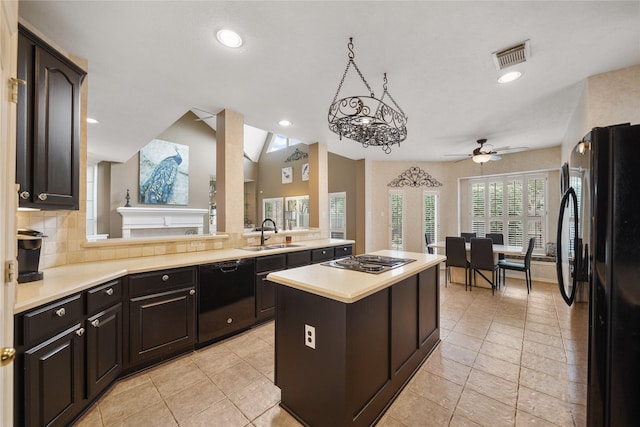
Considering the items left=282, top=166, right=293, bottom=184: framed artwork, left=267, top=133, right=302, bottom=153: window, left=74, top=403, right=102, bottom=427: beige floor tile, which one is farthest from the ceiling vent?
left=267, top=133, right=302, bottom=153: window

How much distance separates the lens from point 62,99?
175 centimetres

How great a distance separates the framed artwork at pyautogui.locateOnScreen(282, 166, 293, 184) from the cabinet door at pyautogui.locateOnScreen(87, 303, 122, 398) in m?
6.67

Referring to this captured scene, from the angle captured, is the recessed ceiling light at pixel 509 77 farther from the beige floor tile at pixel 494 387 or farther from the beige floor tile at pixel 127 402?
the beige floor tile at pixel 127 402

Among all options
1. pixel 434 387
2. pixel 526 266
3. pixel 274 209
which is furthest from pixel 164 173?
pixel 526 266

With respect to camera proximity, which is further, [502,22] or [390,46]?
[390,46]

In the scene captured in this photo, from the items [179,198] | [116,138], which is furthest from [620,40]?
[179,198]

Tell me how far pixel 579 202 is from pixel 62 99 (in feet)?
11.0

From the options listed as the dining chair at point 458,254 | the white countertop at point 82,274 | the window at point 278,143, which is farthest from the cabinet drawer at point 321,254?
the window at point 278,143

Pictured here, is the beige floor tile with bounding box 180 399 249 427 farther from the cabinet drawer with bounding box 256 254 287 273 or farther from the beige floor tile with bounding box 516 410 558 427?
the beige floor tile with bounding box 516 410 558 427

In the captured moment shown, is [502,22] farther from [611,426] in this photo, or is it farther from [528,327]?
[528,327]

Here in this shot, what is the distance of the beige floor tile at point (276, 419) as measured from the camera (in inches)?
61.1

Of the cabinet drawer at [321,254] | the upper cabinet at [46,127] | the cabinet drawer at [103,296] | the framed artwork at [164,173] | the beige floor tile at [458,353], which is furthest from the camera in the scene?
the framed artwork at [164,173]

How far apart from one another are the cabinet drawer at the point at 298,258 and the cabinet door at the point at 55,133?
6.70 feet

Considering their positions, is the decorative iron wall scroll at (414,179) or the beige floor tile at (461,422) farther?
the decorative iron wall scroll at (414,179)
